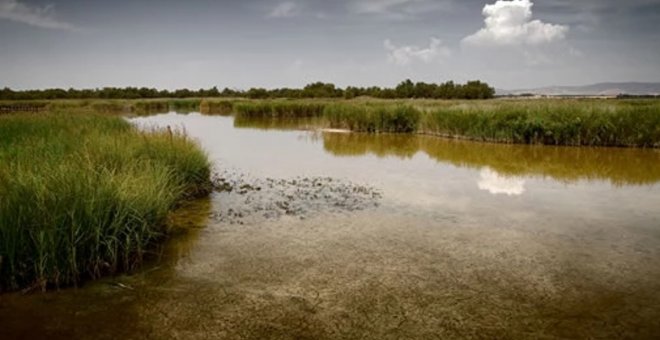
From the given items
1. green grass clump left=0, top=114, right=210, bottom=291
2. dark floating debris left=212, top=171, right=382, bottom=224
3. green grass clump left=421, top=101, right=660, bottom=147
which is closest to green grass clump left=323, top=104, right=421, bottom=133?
green grass clump left=421, top=101, right=660, bottom=147

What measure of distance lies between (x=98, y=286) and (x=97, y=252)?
A: 0.38 meters

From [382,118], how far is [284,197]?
1583cm

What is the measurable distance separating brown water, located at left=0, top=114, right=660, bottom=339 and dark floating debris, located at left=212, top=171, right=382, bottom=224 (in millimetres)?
50

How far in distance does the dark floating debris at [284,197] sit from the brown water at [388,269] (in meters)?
0.05

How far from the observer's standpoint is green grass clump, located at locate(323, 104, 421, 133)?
24.1m

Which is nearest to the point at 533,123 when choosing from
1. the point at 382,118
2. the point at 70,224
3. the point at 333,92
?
the point at 382,118

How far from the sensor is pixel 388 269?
5.68 m

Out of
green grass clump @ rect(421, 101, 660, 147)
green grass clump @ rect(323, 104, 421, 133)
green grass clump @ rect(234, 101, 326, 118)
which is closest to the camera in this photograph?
green grass clump @ rect(421, 101, 660, 147)

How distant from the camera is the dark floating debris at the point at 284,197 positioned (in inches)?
324

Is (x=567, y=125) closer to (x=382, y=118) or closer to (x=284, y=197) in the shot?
(x=382, y=118)

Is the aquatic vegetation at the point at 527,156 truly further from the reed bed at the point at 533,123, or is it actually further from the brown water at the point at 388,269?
the brown water at the point at 388,269

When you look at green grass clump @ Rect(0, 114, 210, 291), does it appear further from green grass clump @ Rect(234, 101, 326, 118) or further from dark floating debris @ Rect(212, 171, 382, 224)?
green grass clump @ Rect(234, 101, 326, 118)

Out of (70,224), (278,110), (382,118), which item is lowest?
(70,224)

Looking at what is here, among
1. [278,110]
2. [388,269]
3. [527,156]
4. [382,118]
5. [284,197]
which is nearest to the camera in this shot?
[388,269]
